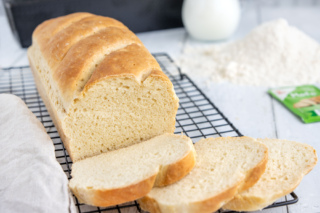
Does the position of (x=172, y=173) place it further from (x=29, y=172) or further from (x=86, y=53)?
(x=86, y=53)

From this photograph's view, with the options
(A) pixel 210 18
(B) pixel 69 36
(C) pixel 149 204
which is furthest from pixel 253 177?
(A) pixel 210 18

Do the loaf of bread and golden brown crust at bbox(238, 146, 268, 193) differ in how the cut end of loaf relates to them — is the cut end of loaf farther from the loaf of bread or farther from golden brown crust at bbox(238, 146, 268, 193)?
golden brown crust at bbox(238, 146, 268, 193)

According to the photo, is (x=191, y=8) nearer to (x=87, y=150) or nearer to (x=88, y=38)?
(x=88, y=38)

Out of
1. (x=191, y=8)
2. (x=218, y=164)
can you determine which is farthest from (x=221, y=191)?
(x=191, y=8)

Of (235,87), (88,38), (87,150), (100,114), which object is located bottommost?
(235,87)

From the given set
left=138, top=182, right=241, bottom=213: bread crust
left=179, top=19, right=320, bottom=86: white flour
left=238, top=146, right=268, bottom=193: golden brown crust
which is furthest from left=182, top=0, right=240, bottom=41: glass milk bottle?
left=138, top=182, right=241, bottom=213: bread crust
